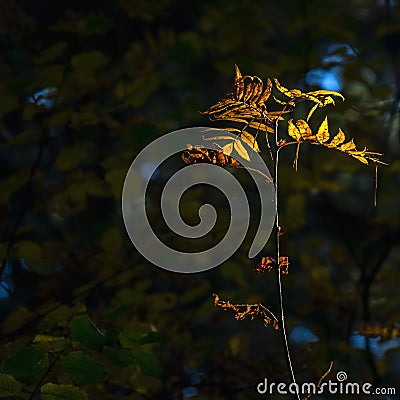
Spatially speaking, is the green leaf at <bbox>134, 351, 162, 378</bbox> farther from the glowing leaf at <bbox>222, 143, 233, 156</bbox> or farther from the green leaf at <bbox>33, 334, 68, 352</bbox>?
the glowing leaf at <bbox>222, 143, 233, 156</bbox>

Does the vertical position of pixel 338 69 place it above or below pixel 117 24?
below

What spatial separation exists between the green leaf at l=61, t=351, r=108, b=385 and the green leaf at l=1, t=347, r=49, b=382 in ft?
0.10

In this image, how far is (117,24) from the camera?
1782mm

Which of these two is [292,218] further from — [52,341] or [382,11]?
[382,11]

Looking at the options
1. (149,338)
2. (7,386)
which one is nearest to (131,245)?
(149,338)

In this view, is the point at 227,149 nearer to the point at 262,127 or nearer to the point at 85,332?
the point at 262,127

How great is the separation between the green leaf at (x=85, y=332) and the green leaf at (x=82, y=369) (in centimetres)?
2

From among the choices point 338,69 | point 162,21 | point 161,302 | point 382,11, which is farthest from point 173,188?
point 382,11

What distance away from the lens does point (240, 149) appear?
695mm

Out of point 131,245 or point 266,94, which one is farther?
point 131,245

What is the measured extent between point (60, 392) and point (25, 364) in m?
0.05

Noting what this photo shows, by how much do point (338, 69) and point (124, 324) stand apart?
3.12 ft

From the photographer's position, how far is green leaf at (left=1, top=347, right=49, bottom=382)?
2.40ft

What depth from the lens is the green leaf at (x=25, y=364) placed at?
731mm
